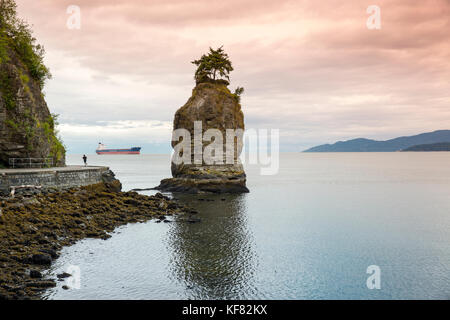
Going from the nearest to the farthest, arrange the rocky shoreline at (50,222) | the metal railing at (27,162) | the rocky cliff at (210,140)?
1. the rocky shoreline at (50,222)
2. the metal railing at (27,162)
3. the rocky cliff at (210,140)

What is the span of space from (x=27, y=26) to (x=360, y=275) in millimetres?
43114

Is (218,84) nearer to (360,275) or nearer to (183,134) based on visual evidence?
(183,134)

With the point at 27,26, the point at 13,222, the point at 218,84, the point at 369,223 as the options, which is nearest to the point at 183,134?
the point at 218,84

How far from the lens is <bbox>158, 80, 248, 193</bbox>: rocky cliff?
5388 centimetres

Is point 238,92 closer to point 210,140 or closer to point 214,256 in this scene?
point 210,140

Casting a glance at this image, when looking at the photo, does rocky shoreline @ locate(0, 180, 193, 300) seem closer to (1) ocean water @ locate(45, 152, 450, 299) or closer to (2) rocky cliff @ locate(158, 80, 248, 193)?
(1) ocean water @ locate(45, 152, 450, 299)

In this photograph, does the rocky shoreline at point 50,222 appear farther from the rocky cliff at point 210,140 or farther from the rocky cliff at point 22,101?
the rocky cliff at point 210,140

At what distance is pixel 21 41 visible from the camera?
38.5m

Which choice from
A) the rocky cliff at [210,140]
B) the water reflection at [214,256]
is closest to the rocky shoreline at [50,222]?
the water reflection at [214,256]

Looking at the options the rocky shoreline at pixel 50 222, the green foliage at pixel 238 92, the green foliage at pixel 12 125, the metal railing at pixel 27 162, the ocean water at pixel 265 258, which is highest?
the green foliage at pixel 238 92

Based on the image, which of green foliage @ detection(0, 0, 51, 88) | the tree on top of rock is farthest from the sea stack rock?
green foliage @ detection(0, 0, 51, 88)

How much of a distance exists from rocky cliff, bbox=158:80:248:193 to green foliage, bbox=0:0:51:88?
80.0ft

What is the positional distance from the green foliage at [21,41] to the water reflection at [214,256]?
2623cm

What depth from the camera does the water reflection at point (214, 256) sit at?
1675 centimetres
